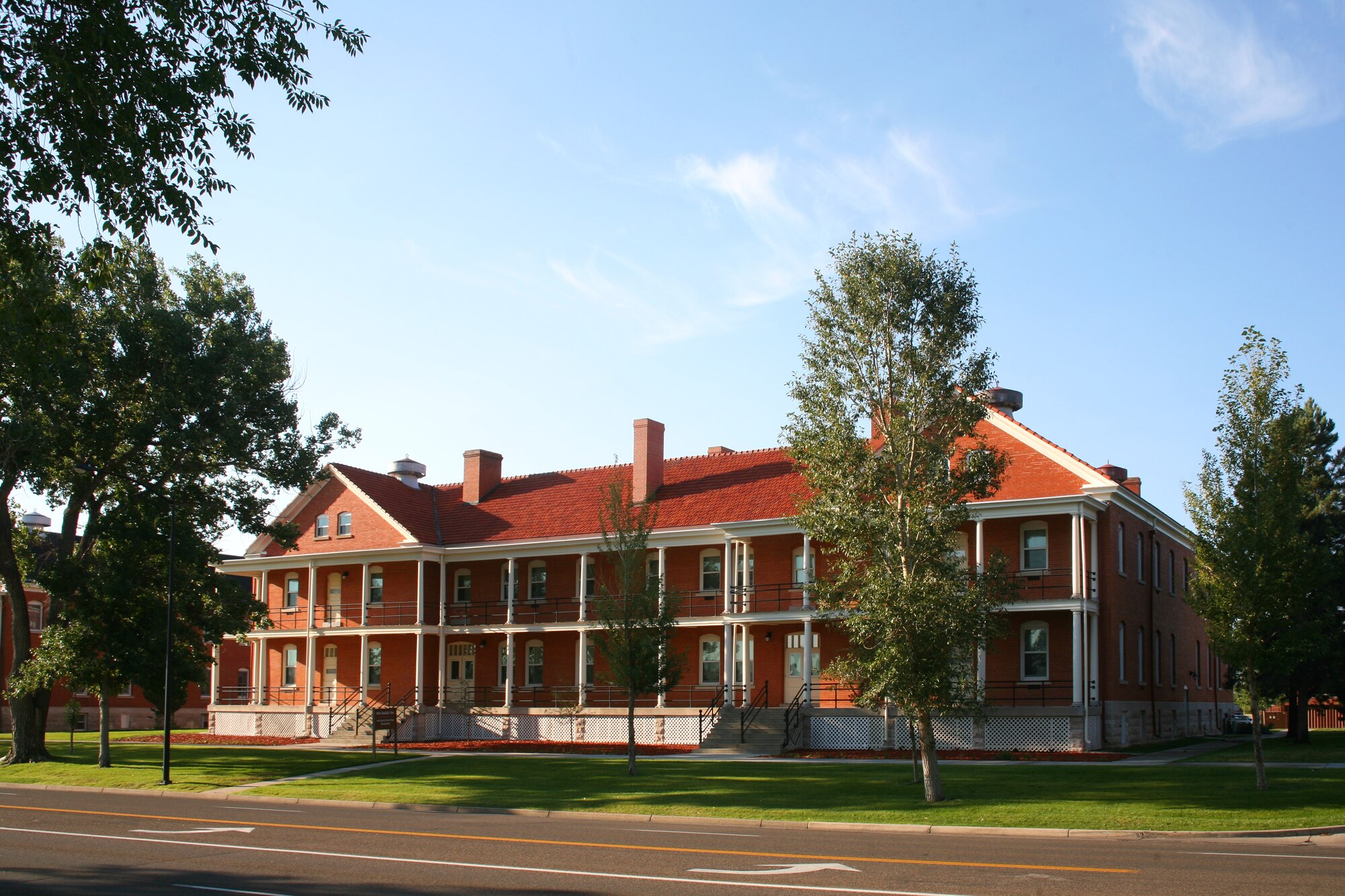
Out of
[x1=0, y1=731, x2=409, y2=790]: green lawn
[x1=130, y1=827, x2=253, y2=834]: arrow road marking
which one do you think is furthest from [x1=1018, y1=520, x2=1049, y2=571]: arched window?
[x1=130, y1=827, x2=253, y2=834]: arrow road marking

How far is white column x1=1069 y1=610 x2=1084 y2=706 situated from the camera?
30891mm

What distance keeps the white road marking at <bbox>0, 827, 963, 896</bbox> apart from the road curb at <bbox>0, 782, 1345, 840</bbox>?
5852mm

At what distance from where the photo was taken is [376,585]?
45.6m

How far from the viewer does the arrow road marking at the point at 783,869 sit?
508 inches

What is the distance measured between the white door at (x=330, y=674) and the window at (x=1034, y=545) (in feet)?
86.0

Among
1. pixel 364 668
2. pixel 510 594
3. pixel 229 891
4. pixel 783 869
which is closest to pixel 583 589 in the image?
pixel 510 594

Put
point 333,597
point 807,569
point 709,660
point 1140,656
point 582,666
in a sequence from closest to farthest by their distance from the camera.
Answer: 1. point 807,569
2. point 1140,656
3. point 709,660
4. point 582,666
5. point 333,597

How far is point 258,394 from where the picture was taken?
3209 cm

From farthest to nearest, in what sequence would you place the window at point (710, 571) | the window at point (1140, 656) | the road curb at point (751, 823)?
the window at point (710, 571), the window at point (1140, 656), the road curb at point (751, 823)

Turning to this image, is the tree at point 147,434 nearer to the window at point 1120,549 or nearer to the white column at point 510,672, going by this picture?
the white column at point 510,672

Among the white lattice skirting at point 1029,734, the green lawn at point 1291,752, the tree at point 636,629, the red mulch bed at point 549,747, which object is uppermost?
the tree at point 636,629

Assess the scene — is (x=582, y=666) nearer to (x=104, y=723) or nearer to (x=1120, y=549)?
(x=104, y=723)

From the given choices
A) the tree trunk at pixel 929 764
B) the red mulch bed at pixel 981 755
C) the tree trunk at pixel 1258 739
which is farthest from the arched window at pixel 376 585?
the tree trunk at pixel 1258 739

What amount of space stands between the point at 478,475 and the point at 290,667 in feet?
35.9
